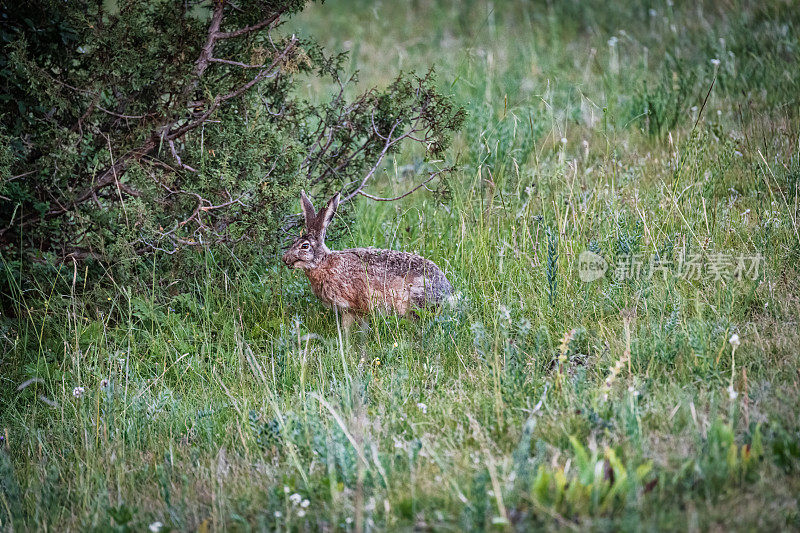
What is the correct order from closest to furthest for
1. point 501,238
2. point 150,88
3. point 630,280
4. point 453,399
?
1. point 453,399
2. point 630,280
3. point 150,88
4. point 501,238

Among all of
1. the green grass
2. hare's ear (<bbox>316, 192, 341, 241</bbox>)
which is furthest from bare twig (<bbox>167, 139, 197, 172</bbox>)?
hare's ear (<bbox>316, 192, 341, 241</bbox>)

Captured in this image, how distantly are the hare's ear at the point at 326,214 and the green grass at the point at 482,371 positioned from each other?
479 mm

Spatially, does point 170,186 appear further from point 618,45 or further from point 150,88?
point 618,45

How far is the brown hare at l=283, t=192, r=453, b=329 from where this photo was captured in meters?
5.10

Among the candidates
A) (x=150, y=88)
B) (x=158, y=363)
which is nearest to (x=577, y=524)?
(x=158, y=363)

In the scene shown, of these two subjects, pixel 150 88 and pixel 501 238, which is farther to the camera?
pixel 501 238

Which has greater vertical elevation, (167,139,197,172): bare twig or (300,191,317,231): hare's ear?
(167,139,197,172): bare twig

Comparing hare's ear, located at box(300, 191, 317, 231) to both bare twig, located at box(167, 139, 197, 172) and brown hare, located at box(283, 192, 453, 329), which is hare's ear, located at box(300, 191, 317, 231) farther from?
bare twig, located at box(167, 139, 197, 172)

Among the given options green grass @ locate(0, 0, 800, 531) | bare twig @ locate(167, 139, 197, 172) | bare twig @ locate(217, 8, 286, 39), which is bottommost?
green grass @ locate(0, 0, 800, 531)

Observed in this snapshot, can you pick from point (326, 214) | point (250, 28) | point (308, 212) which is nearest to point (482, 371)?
point (326, 214)

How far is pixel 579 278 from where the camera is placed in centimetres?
501

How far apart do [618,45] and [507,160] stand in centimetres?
432

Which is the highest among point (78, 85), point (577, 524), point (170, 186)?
point (78, 85)

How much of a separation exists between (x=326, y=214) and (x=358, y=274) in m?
0.46
